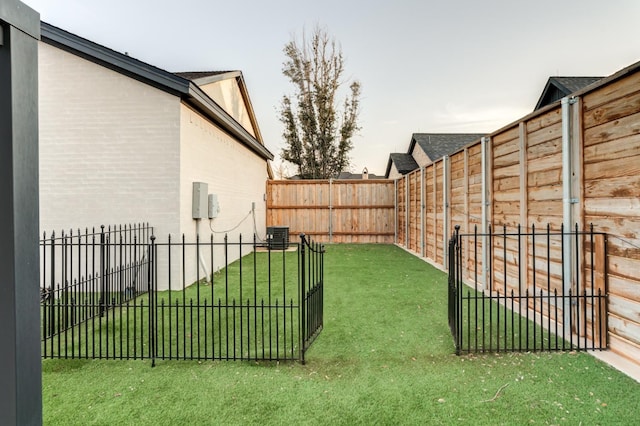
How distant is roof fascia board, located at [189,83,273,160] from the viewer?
631cm

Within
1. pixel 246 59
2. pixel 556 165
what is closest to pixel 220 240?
pixel 556 165

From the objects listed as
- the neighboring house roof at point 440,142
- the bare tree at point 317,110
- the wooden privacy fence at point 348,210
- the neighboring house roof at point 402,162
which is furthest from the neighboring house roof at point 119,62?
the neighboring house roof at point 402,162

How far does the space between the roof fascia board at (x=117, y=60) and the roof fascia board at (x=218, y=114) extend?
11.9 inches

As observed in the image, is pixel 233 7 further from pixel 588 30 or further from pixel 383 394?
pixel 383 394

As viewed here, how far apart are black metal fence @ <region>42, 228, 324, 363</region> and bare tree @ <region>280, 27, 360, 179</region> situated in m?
14.5

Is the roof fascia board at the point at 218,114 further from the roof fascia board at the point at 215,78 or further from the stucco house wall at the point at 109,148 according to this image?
the roof fascia board at the point at 215,78

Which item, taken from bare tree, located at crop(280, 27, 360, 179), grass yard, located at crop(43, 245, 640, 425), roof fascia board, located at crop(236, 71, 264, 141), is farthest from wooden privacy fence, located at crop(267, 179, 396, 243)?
grass yard, located at crop(43, 245, 640, 425)

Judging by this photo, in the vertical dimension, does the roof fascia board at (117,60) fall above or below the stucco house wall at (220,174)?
above

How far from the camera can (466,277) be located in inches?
275

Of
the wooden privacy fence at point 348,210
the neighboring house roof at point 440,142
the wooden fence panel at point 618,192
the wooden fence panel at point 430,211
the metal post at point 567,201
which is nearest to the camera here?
the wooden fence panel at point 618,192

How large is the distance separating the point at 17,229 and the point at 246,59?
46.3 feet

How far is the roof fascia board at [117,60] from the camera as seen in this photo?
5.94 metres

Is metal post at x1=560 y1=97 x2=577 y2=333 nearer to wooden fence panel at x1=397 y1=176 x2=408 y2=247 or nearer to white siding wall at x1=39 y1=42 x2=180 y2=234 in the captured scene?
white siding wall at x1=39 y1=42 x2=180 y2=234

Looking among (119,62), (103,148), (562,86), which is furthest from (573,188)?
(562,86)
